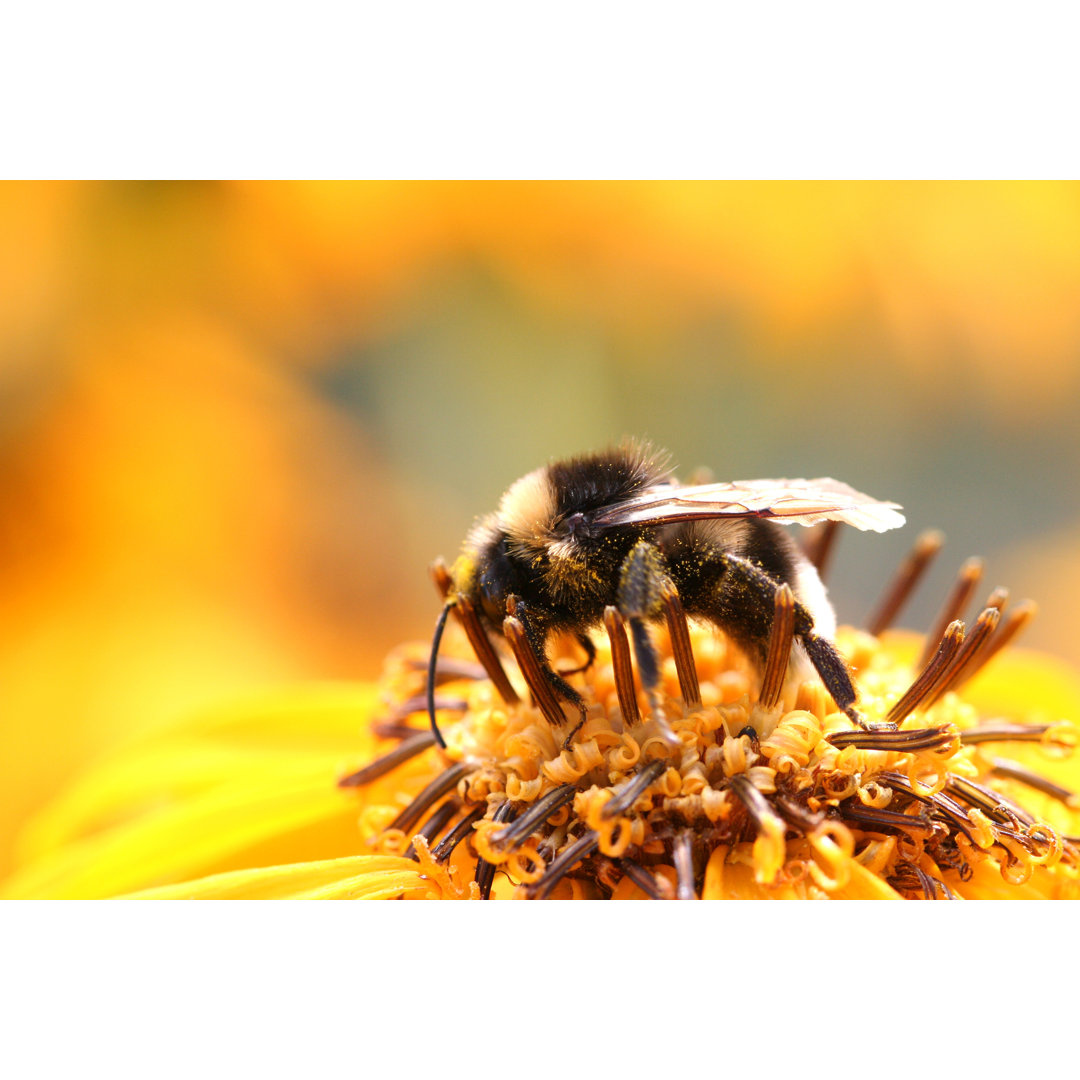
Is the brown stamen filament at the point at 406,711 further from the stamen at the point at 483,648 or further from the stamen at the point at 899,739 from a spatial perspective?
the stamen at the point at 899,739

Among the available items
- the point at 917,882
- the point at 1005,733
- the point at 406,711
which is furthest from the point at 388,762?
the point at 1005,733

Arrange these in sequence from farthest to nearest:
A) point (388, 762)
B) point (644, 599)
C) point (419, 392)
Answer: point (419, 392), point (388, 762), point (644, 599)

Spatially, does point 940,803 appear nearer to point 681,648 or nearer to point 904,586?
point 681,648

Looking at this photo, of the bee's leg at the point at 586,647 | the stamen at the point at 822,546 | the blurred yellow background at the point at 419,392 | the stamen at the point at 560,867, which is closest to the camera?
the stamen at the point at 560,867

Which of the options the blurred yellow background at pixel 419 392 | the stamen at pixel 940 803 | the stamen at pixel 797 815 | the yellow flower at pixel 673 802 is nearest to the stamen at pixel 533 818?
the yellow flower at pixel 673 802

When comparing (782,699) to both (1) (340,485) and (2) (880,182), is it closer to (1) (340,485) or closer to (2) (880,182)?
(2) (880,182)
